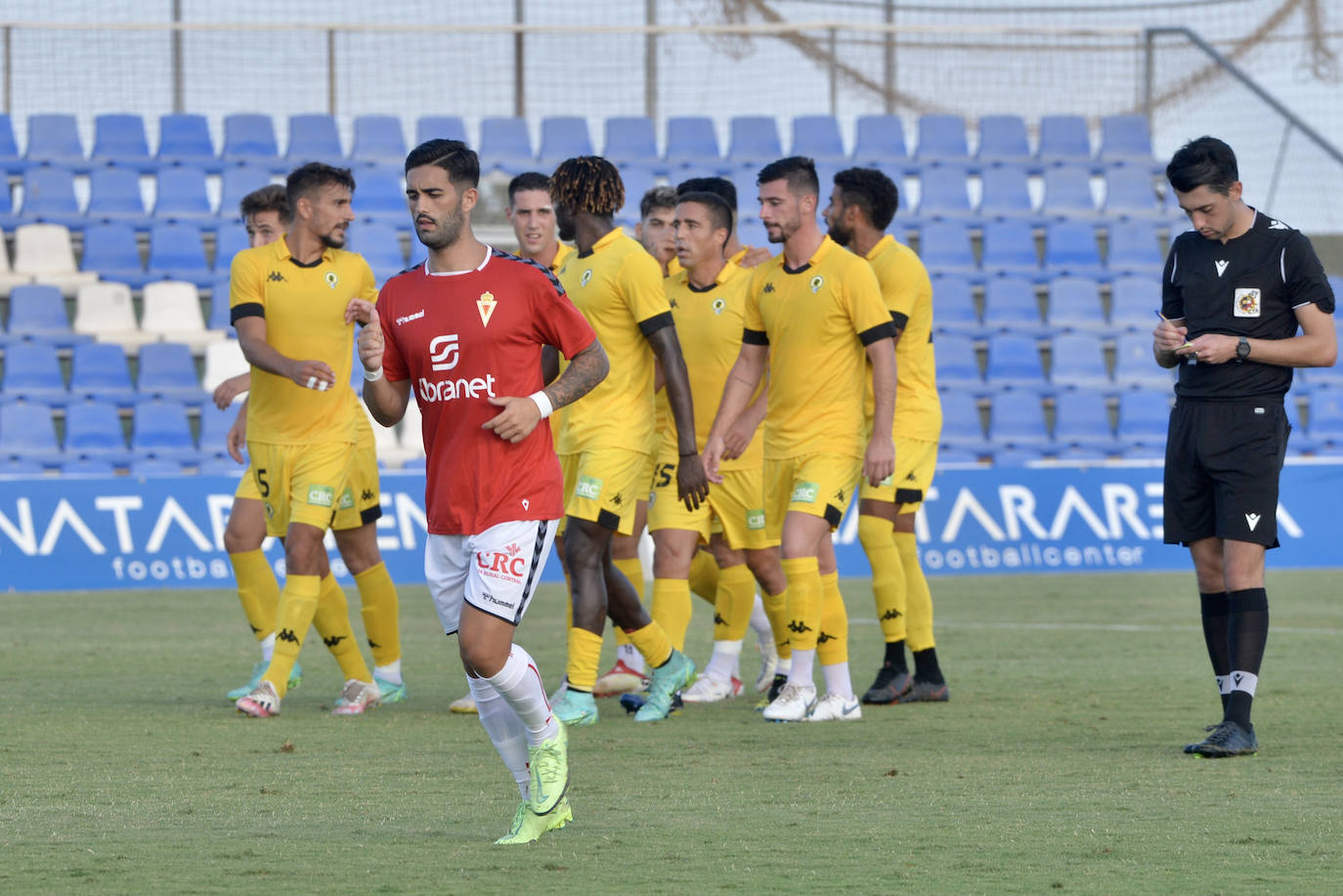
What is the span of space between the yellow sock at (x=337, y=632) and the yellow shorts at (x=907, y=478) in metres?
2.52

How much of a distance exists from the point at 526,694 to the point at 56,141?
16.7 meters

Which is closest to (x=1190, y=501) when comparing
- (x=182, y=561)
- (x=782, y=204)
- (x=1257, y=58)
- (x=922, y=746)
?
(x=922, y=746)

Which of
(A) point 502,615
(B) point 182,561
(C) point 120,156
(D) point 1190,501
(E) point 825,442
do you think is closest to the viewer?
(A) point 502,615

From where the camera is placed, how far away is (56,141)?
64.6ft

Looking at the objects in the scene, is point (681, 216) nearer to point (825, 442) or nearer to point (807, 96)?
point (825, 442)

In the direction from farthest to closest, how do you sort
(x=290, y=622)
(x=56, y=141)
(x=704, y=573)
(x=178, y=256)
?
1. (x=56, y=141)
2. (x=178, y=256)
3. (x=704, y=573)
4. (x=290, y=622)

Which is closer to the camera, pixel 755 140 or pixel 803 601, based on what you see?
pixel 803 601

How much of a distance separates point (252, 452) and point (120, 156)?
1294cm

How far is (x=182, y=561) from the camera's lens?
14594mm

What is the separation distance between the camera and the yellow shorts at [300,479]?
7824mm

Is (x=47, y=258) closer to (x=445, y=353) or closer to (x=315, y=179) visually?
(x=315, y=179)

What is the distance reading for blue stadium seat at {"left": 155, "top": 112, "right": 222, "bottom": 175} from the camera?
19.8 meters

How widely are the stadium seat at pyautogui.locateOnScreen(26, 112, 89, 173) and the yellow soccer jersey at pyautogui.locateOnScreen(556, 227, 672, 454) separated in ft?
44.4

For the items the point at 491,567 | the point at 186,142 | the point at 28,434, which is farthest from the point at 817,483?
the point at 186,142
